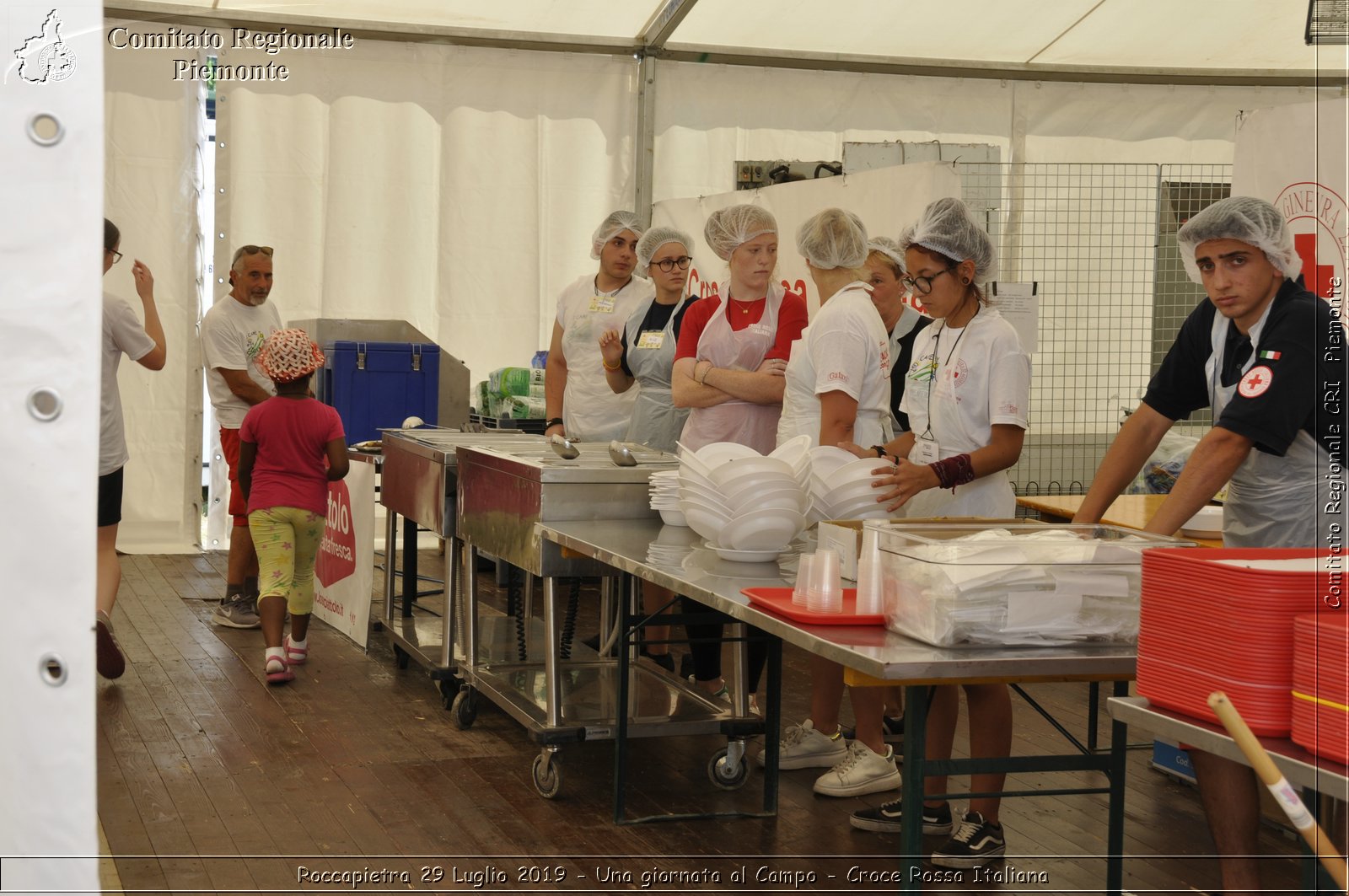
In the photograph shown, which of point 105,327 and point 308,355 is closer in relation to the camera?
point 105,327

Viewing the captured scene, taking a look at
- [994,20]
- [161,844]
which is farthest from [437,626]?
[994,20]

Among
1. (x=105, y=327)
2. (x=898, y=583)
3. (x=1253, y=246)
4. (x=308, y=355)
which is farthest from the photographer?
(x=308, y=355)

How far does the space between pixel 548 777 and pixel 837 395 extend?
4.17 feet

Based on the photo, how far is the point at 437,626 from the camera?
5035 millimetres

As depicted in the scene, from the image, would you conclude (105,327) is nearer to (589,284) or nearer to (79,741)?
(589,284)

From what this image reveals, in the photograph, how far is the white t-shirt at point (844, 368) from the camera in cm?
318

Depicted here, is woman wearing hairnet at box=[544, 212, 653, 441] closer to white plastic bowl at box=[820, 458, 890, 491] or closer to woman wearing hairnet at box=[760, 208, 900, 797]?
woman wearing hairnet at box=[760, 208, 900, 797]

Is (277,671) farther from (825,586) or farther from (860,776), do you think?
(825,586)

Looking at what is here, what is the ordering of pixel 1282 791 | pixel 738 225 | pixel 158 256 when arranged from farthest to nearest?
pixel 158 256
pixel 738 225
pixel 1282 791

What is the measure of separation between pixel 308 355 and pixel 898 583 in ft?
10.1

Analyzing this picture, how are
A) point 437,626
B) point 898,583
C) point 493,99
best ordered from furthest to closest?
→ 1. point 493,99
2. point 437,626
3. point 898,583

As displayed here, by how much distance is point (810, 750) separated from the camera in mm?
3732

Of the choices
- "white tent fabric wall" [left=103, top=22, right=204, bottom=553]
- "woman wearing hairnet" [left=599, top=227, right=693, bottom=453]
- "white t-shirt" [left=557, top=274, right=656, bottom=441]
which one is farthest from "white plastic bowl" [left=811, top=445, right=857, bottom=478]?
"white tent fabric wall" [left=103, top=22, right=204, bottom=553]

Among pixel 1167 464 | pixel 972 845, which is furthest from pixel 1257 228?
pixel 1167 464
